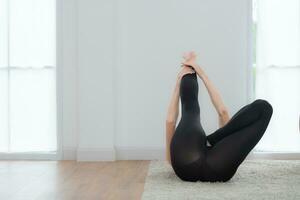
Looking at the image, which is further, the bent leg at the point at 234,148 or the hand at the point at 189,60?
the hand at the point at 189,60

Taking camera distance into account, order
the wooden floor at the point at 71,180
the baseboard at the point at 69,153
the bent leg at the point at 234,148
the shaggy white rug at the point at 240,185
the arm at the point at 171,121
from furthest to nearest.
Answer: the baseboard at the point at 69,153 < the arm at the point at 171,121 < the bent leg at the point at 234,148 < the wooden floor at the point at 71,180 < the shaggy white rug at the point at 240,185

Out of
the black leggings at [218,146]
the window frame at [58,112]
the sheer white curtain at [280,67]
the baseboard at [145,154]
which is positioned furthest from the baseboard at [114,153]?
the black leggings at [218,146]

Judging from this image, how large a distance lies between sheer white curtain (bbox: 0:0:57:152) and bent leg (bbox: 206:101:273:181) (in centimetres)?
219

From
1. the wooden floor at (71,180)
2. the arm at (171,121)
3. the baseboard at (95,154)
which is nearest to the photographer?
the wooden floor at (71,180)

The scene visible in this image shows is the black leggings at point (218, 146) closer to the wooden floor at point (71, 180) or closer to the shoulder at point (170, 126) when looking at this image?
the shoulder at point (170, 126)

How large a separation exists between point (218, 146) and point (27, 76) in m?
2.45

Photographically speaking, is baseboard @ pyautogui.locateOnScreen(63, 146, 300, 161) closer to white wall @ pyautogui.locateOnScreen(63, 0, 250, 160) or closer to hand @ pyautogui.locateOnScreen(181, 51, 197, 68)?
white wall @ pyautogui.locateOnScreen(63, 0, 250, 160)

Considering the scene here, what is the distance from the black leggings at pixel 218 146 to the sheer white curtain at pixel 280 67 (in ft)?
5.15

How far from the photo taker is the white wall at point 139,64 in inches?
203

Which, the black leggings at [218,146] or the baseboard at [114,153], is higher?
the black leggings at [218,146]

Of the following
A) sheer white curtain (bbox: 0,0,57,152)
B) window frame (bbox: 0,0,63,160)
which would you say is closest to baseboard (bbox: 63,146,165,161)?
window frame (bbox: 0,0,63,160)

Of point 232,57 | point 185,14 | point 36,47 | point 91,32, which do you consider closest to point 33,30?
point 36,47

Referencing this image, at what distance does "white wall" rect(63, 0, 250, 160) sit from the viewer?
17.0ft

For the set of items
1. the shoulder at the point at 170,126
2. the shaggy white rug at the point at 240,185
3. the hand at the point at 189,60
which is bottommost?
the shaggy white rug at the point at 240,185
